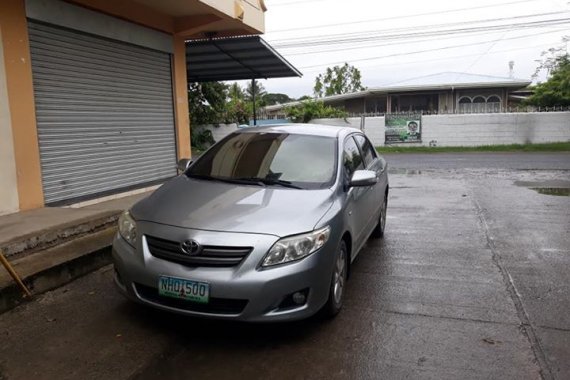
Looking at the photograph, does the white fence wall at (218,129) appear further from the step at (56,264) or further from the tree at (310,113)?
the step at (56,264)

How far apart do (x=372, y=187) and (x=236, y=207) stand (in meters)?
2.13

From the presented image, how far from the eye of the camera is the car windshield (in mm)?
4480

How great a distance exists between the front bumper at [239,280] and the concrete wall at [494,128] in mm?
20843

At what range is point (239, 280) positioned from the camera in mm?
3283

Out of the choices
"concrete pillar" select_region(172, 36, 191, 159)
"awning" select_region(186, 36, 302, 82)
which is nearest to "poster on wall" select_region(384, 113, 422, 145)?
"awning" select_region(186, 36, 302, 82)

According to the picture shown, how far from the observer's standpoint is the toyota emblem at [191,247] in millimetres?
3393

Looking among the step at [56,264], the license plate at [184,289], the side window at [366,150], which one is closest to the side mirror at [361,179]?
the side window at [366,150]

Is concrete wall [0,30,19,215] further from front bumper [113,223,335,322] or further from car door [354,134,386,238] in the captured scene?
car door [354,134,386,238]

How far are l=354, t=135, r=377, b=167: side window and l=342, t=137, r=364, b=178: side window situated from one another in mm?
228

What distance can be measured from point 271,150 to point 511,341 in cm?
268

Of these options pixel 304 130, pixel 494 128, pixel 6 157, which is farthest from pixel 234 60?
pixel 494 128

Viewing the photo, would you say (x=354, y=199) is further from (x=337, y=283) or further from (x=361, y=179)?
(x=337, y=283)

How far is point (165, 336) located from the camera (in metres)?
3.70

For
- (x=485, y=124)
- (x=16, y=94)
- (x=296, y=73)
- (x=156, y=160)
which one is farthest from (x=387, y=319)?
(x=485, y=124)
